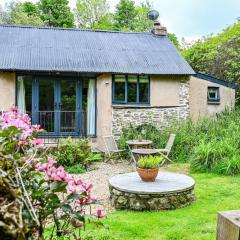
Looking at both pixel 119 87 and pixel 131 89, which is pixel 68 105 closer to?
pixel 119 87

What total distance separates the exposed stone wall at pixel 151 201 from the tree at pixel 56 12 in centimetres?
3628

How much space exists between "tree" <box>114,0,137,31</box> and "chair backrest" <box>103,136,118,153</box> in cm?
3131

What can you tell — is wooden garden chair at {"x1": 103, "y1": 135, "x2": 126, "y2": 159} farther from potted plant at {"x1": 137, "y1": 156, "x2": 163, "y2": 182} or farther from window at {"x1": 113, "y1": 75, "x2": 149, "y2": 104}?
potted plant at {"x1": 137, "y1": 156, "x2": 163, "y2": 182}

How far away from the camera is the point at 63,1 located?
1641 inches

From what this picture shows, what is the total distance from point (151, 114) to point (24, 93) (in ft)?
17.3

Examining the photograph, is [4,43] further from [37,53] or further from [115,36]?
[115,36]

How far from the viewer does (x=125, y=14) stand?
142ft

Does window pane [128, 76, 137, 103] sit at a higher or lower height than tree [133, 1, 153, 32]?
lower

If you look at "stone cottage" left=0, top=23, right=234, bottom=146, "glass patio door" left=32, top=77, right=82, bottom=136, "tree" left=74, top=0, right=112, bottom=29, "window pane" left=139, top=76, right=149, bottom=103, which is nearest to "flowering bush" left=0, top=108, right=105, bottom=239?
"stone cottage" left=0, top=23, right=234, bottom=146

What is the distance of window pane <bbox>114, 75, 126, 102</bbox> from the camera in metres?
14.5

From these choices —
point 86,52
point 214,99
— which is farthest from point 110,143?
point 214,99

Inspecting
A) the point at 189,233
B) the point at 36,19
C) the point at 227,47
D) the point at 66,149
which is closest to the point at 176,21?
the point at 36,19

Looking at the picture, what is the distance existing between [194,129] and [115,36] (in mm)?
6625

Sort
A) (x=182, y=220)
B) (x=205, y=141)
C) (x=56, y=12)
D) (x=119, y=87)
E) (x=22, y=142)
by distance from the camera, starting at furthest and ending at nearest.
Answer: (x=56, y=12) → (x=119, y=87) → (x=205, y=141) → (x=182, y=220) → (x=22, y=142)
